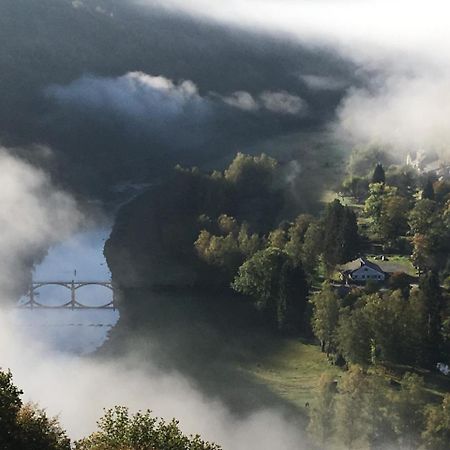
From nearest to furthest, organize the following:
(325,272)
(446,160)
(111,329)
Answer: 1. (111,329)
2. (325,272)
3. (446,160)

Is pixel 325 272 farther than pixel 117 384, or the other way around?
pixel 325 272

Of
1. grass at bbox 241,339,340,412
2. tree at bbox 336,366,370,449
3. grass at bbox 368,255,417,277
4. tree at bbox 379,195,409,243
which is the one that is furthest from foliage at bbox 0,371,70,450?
tree at bbox 379,195,409,243

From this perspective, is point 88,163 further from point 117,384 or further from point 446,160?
point 117,384

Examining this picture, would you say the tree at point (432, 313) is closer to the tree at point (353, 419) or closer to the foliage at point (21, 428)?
the tree at point (353, 419)

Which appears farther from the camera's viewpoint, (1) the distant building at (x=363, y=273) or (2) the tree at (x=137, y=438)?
(1) the distant building at (x=363, y=273)

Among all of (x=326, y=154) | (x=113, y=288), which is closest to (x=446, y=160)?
(x=326, y=154)

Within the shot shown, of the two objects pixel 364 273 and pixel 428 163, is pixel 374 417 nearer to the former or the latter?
pixel 364 273

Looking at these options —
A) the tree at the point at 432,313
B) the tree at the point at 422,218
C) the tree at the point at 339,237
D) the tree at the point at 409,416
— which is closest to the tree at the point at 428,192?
the tree at the point at 422,218
